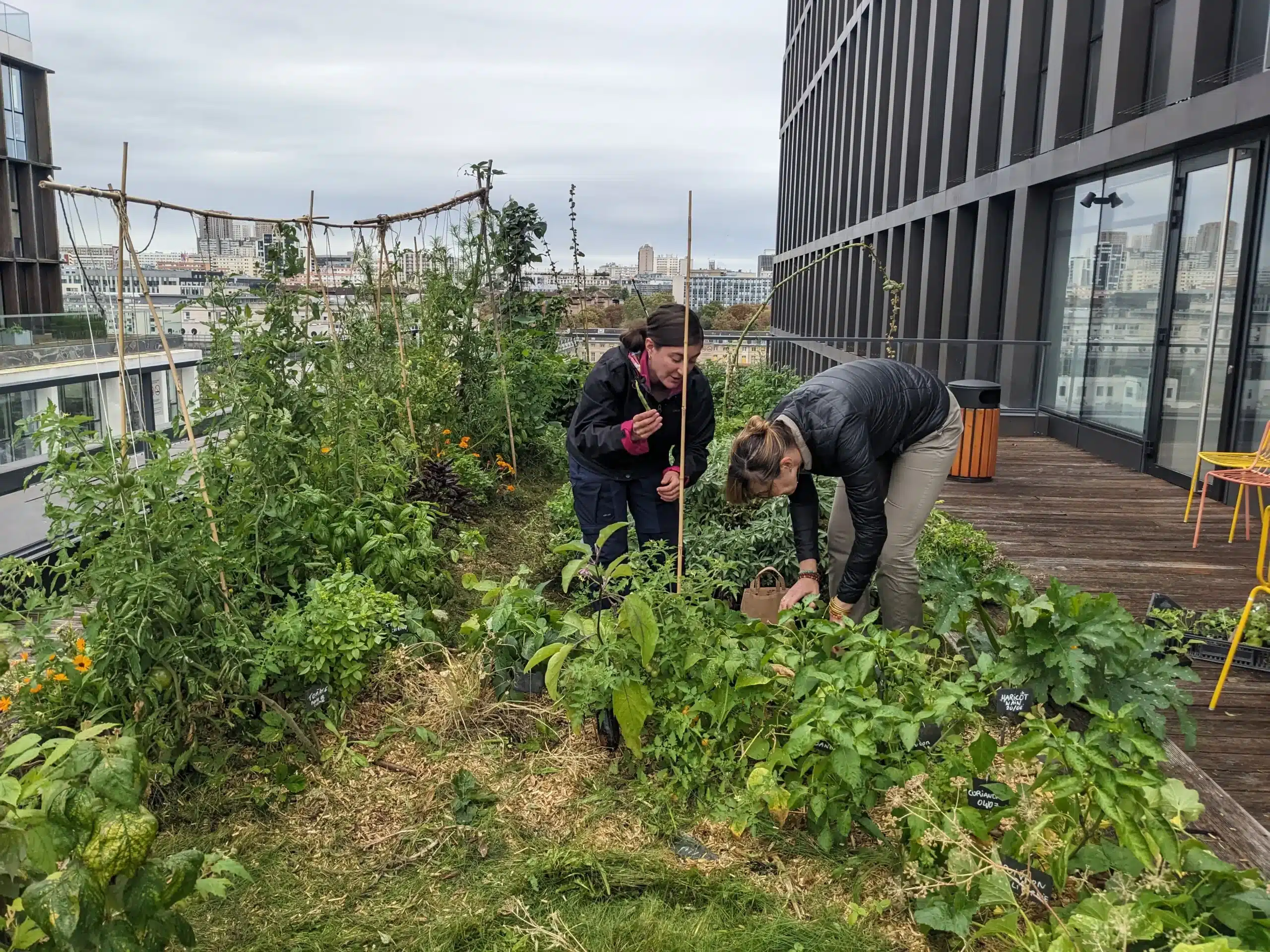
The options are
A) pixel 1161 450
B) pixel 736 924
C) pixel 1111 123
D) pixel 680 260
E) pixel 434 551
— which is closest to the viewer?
pixel 736 924

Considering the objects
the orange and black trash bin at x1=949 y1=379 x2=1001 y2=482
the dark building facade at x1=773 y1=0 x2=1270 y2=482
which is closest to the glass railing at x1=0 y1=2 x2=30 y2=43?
the dark building facade at x1=773 y1=0 x2=1270 y2=482

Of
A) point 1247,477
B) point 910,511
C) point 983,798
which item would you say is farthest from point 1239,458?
point 983,798

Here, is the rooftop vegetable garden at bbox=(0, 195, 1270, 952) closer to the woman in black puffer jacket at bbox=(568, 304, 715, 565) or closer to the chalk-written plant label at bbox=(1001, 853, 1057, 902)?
the chalk-written plant label at bbox=(1001, 853, 1057, 902)

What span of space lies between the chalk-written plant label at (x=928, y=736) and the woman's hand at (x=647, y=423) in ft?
5.28

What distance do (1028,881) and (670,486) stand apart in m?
2.22

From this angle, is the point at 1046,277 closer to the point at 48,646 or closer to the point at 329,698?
the point at 329,698

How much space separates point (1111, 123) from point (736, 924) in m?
8.15

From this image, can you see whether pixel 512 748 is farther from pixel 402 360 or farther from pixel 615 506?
pixel 402 360

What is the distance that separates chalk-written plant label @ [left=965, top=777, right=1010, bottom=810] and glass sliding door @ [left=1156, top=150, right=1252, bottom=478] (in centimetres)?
536

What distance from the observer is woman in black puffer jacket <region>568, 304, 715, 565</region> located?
3.88 metres

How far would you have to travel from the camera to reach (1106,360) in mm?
8648

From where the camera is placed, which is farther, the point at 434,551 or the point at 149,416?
the point at 149,416


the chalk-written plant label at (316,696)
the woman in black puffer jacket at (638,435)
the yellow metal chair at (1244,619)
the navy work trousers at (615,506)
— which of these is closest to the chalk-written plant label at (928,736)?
the yellow metal chair at (1244,619)

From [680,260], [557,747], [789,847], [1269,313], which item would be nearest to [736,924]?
[789,847]
